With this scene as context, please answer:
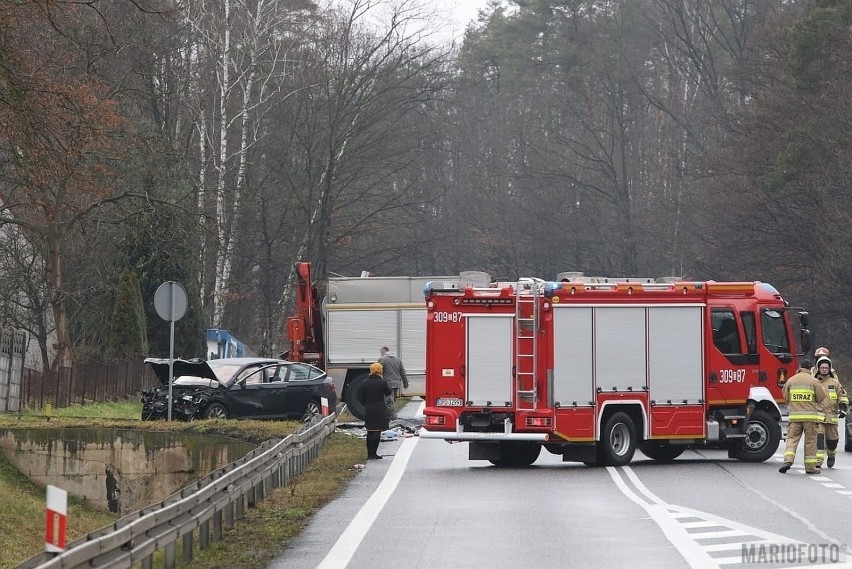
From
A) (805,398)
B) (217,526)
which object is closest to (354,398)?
(805,398)

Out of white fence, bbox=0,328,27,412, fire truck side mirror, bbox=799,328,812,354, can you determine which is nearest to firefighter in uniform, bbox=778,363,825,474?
fire truck side mirror, bbox=799,328,812,354

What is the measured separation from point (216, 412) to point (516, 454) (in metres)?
8.27

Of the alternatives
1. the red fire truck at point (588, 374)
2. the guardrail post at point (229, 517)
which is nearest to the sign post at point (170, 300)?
the red fire truck at point (588, 374)

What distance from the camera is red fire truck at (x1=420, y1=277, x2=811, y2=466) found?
21656mm

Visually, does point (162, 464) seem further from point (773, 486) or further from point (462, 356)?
point (773, 486)

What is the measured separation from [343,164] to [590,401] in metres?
36.0

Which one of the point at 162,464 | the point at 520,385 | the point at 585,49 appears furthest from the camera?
the point at 585,49

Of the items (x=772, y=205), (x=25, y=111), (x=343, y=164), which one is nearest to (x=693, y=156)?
(x=772, y=205)

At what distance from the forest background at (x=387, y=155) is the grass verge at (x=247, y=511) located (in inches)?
173

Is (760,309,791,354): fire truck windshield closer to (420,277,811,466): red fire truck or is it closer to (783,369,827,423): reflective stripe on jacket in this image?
(420,277,811,466): red fire truck

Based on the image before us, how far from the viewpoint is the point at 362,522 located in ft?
48.0

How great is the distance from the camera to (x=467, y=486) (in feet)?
62.2

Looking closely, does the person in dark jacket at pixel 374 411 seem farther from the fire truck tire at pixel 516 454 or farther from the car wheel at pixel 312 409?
the car wheel at pixel 312 409

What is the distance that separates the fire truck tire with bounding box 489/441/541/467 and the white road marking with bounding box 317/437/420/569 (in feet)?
4.76
